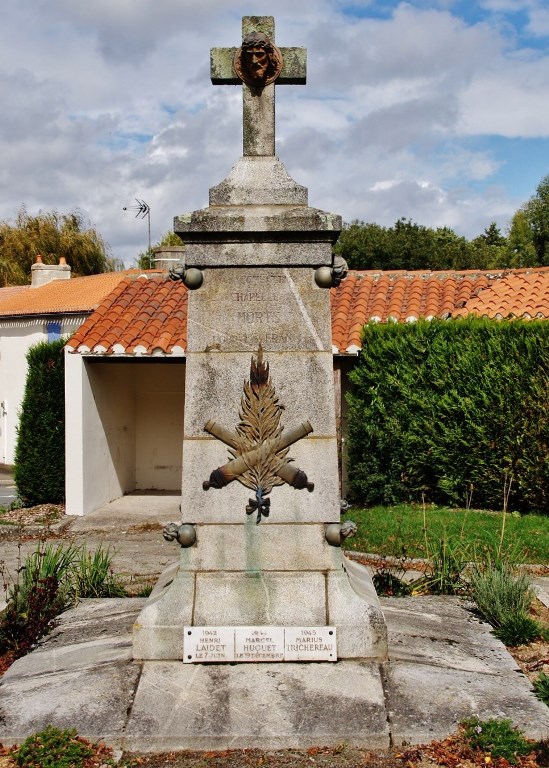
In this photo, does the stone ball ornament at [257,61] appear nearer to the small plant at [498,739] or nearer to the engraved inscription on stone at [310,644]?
the engraved inscription on stone at [310,644]

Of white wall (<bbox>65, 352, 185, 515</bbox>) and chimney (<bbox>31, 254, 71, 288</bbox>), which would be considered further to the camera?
chimney (<bbox>31, 254, 71, 288</bbox>)

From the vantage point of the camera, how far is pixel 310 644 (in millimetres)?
4875

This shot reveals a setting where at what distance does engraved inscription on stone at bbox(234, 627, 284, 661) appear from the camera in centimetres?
488

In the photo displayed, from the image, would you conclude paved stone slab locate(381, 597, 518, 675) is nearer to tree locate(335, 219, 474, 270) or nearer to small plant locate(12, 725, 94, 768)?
small plant locate(12, 725, 94, 768)

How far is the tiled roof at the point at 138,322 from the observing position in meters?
13.1

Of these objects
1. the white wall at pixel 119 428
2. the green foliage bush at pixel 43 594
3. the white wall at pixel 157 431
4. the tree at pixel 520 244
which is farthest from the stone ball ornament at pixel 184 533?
the tree at pixel 520 244

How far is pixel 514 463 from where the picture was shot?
1205 centimetres

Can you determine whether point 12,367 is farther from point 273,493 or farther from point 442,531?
point 273,493

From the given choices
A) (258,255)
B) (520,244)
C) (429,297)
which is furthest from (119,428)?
(520,244)

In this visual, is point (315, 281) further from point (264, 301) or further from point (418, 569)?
point (418, 569)

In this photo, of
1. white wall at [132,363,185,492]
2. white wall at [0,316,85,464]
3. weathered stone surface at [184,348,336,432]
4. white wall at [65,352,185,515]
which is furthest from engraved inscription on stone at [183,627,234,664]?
white wall at [0,316,85,464]

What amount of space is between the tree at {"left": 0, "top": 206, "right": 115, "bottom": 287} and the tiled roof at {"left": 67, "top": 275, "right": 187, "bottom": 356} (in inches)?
704

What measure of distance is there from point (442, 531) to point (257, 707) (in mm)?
5380

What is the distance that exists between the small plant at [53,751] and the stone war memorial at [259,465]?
760 mm
